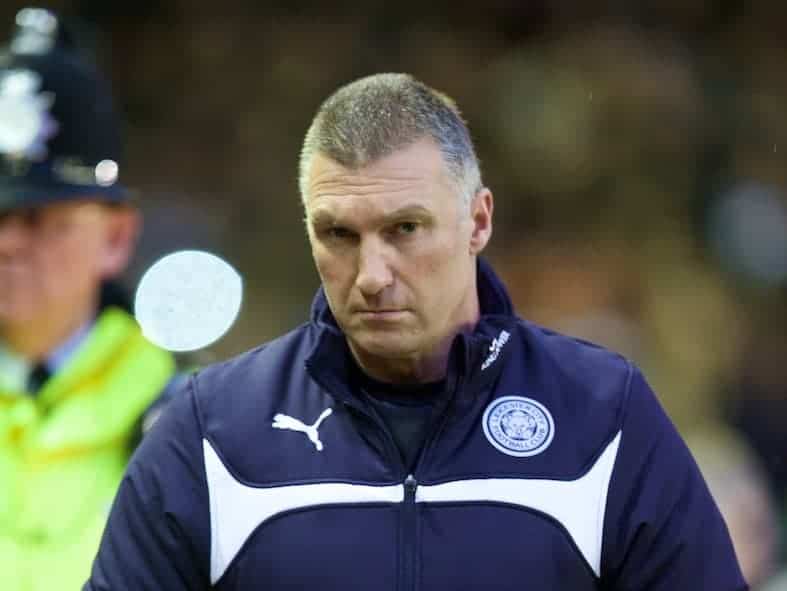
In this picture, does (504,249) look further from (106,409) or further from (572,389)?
(572,389)

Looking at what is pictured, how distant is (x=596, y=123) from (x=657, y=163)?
41 centimetres

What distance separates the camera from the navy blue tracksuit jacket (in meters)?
2.97

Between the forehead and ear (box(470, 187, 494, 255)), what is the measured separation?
0.34ft

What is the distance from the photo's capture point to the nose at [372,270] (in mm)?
3033

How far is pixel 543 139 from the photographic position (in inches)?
377

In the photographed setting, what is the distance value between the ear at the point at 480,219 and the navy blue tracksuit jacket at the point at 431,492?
0.55ft

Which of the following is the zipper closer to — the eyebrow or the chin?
the chin

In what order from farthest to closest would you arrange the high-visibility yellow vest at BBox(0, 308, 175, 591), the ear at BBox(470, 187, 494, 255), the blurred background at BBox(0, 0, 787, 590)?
1. the blurred background at BBox(0, 0, 787, 590)
2. the high-visibility yellow vest at BBox(0, 308, 175, 591)
3. the ear at BBox(470, 187, 494, 255)

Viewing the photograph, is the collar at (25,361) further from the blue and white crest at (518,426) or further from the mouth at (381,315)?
the blue and white crest at (518,426)

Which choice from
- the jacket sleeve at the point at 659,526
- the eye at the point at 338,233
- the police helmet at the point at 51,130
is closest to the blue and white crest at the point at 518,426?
the jacket sleeve at the point at 659,526

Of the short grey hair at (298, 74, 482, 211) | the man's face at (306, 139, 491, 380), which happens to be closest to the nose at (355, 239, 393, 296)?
the man's face at (306, 139, 491, 380)

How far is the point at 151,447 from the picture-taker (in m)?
3.16

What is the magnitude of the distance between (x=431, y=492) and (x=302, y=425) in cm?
28

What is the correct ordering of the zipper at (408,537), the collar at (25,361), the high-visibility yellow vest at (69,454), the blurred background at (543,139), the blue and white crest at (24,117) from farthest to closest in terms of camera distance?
1. the blurred background at (543,139)
2. the blue and white crest at (24,117)
3. the collar at (25,361)
4. the high-visibility yellow vest at (69,454)
5. the zipper at (408,537)
